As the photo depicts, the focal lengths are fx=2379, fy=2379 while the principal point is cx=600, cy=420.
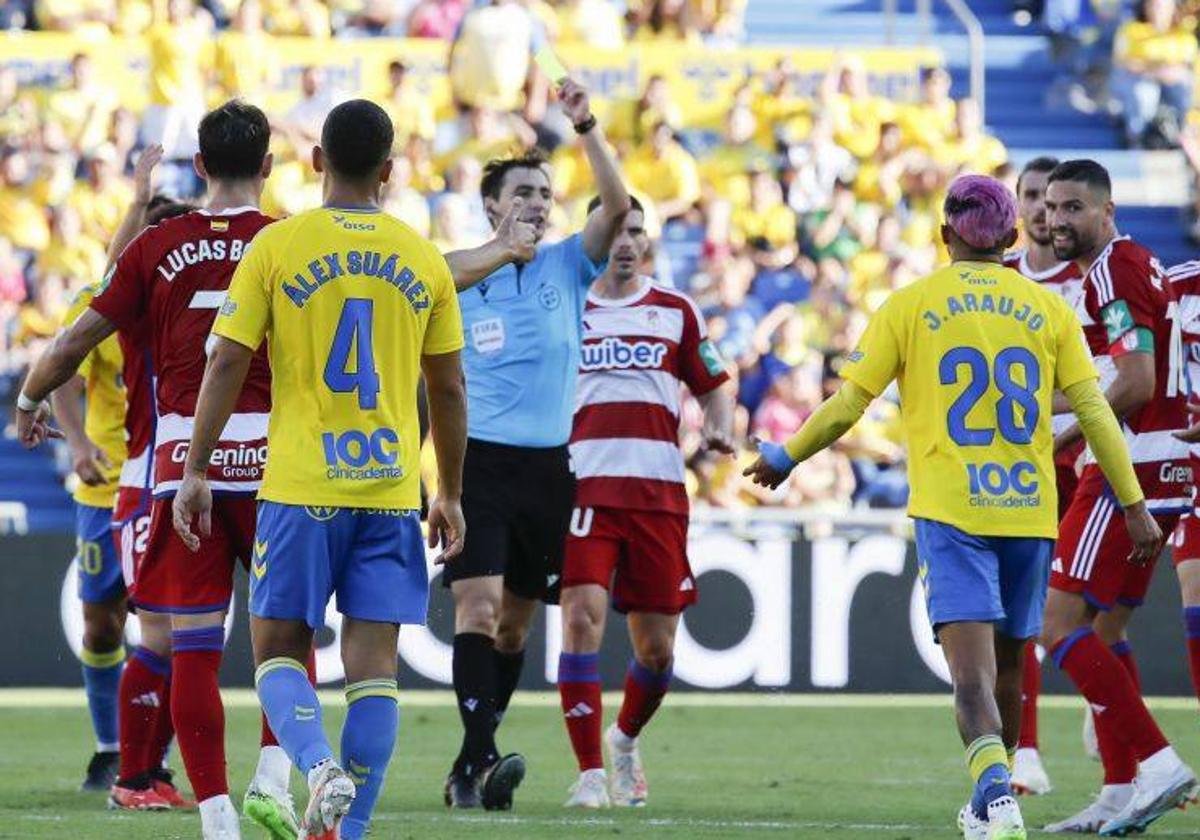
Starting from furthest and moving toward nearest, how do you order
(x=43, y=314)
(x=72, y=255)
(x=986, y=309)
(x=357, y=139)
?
(x=72, y=255) → (x=43, y=314) → (x=986, y=309) → (x=357, y=139)

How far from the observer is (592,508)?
1036 centimetres

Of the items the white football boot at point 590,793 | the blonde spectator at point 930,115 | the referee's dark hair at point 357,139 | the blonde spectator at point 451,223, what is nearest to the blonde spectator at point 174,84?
the blonde spectator at point 451,223

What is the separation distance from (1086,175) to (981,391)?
1886mm

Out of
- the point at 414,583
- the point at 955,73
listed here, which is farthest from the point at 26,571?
the point at 955,73

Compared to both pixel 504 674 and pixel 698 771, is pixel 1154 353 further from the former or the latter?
pixel 698 771

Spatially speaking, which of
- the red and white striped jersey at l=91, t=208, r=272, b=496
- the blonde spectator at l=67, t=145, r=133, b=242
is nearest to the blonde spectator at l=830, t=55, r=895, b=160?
the blonde spectator at l=67, t=145, r=133, b=242

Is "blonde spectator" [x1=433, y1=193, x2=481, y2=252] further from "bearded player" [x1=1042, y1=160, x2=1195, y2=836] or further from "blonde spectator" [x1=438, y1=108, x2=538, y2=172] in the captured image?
"bearded player" [x1=1042, y1=160, x2=1195, y2=836]

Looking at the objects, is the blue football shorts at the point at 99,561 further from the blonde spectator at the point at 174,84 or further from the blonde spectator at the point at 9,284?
the blonde spectator at the point at 174,84

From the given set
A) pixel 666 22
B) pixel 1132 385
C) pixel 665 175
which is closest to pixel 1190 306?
pixel 1132 385

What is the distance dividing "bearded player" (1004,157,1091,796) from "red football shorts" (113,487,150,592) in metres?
3.70

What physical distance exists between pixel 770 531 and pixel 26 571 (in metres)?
4.97

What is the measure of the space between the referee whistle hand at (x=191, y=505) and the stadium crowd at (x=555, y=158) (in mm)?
11766

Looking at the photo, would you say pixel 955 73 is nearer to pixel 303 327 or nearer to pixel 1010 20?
pixel 1010 20

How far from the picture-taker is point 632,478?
410 inches
